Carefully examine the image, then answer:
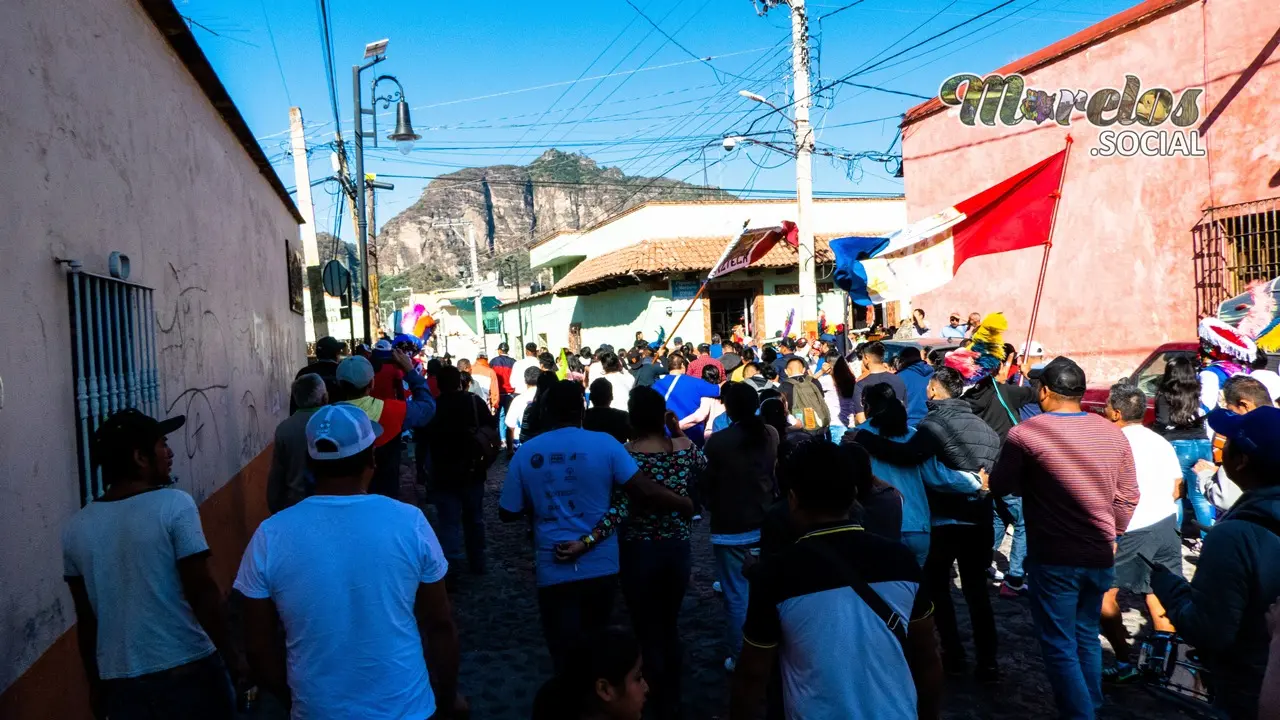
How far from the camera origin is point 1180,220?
42.1ft

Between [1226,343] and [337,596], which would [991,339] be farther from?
[337,596]

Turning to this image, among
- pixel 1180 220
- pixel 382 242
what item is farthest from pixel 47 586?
pixel 382 242

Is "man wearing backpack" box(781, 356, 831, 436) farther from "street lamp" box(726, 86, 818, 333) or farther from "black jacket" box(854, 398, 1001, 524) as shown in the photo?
"street lamp" box(726, 86, 818, 333)

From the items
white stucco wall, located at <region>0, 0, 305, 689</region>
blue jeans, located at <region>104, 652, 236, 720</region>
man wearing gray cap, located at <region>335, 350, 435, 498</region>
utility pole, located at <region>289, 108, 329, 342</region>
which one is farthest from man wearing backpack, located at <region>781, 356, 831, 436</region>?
utility pole, located at <region>289, 108, 329, 342</region>

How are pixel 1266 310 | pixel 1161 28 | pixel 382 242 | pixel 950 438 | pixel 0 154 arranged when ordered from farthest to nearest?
pixel 382 242 → pixel 1161 28 → pixel 1266 310 → pixel 950 438 → pixel 0 154

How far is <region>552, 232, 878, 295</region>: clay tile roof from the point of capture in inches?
1005

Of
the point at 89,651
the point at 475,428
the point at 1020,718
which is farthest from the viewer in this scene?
the point at 475,428

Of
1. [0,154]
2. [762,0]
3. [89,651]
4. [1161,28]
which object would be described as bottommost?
[89,651]

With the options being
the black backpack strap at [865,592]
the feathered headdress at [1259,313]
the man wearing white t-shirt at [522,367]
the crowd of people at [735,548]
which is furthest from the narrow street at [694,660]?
the man wearing white t-shirt at [522,367]

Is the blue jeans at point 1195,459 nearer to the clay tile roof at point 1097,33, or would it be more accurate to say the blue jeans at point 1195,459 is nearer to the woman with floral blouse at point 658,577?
the woman with floral blouse at point 658,577

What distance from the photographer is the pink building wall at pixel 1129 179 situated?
1189 centimetres

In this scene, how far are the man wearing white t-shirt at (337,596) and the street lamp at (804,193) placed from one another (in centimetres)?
1344

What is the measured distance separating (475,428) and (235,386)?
95.2 inches

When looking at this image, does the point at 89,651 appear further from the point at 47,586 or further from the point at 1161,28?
the point at 1161,28
